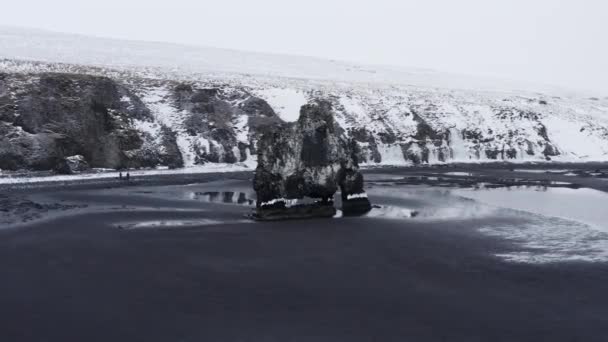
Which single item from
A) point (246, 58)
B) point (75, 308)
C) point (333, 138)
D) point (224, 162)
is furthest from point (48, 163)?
point (246, 58)

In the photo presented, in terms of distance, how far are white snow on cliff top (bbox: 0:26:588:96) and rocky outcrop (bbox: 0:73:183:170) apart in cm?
2725

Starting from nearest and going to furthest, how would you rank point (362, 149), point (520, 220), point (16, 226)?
1. point (16, 226)
2. point (520, 220)
3. point (362, 149)

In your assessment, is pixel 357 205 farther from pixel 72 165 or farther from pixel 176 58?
pixel 176 58

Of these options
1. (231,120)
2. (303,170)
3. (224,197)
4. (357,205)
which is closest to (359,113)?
(231,120)

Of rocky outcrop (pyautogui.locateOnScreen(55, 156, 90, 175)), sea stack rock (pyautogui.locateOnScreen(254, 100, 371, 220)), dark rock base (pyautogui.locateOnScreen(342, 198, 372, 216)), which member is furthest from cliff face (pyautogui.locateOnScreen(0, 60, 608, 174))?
sea stack rock (pyautogui.locateOnScreen(254, 100, 371, 220))

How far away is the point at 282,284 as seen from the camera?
796 inches

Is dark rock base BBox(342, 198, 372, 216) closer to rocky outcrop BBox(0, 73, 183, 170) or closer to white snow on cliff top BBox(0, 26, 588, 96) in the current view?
rocky outcrop BBox(0, 73, 183, 170)

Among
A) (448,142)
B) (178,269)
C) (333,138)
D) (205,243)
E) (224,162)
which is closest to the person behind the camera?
(178,269)

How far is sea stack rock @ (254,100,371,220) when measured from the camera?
34.2 metres

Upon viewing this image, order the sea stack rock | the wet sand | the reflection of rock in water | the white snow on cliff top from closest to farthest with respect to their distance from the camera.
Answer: the wet sand, the sea stack rock, the reflection of rock in water, the white snow on cliff top

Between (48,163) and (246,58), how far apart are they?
3740 inches

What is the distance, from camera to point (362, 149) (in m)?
74.5

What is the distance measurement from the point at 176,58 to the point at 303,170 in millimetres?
92314

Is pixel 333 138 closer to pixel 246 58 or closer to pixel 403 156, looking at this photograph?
pixel 403 156
